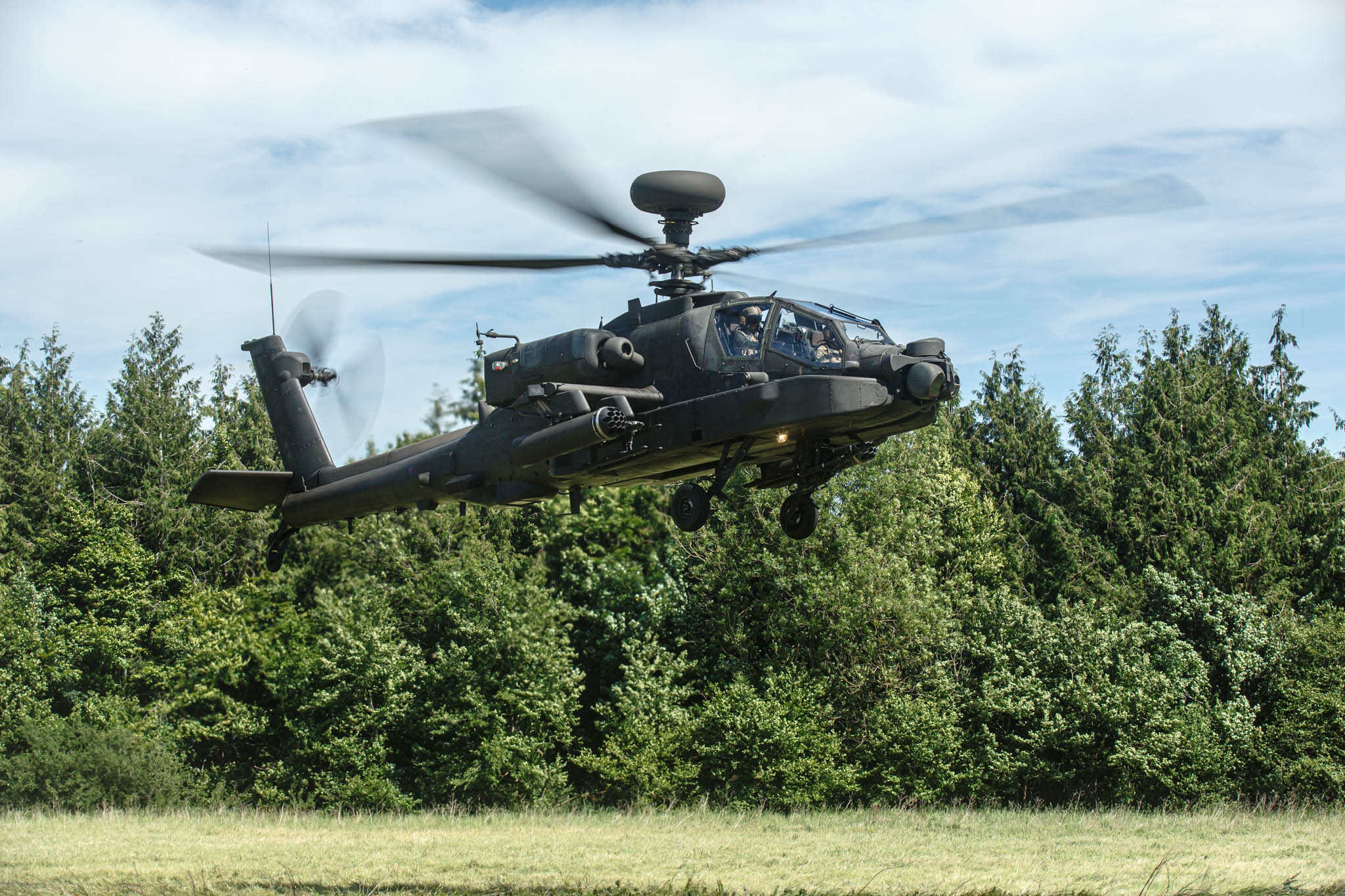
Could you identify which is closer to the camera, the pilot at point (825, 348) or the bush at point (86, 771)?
the pilot at point (825, 348)

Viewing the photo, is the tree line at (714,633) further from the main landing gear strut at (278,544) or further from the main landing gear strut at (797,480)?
the main landing gear strut at (797,480)

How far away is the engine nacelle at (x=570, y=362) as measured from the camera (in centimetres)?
1264

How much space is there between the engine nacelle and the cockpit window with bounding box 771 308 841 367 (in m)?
1.60

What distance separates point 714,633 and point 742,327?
19.3 m

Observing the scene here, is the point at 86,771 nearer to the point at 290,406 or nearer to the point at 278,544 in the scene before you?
the point at 278,544

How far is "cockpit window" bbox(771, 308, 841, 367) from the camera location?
472 inches

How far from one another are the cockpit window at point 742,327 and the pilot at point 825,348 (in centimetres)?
54

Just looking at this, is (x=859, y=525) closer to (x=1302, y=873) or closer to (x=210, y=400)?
(x=1302, y=873)

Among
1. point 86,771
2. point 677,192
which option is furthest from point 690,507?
point 86,771

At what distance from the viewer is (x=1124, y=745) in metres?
27.9

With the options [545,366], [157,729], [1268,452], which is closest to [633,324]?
[545,366]

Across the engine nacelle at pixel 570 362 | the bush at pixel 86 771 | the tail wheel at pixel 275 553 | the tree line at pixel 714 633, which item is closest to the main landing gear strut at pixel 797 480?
the engine nacelle at pixel 570 362

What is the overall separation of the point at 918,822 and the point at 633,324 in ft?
53.8

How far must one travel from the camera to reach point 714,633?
30719 mm
